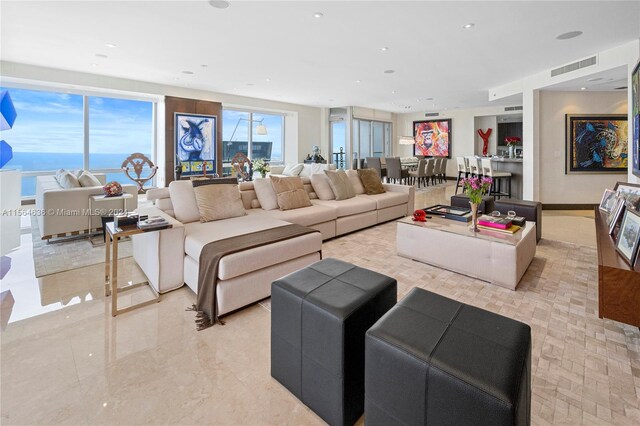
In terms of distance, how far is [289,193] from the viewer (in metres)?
4.23

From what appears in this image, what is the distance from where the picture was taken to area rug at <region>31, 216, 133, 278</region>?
3441 millimetres

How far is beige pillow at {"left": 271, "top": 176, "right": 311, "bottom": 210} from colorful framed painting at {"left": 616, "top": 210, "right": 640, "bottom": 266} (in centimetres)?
316

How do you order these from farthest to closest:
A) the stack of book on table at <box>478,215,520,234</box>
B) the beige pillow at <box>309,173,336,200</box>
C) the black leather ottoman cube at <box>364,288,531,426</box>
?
the beige pillow at <box>309,173,336,200</box>
the stack of book on table at <box>478,215,520,234</box>
the black leather ottoman cube at <box>364,288,531,426</box>

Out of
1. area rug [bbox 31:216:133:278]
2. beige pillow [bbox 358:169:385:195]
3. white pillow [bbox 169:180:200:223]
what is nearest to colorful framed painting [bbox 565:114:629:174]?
beige pillow [bbox 358:169:385:195]

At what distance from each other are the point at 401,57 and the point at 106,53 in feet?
15.8

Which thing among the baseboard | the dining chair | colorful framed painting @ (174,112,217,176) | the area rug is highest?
colorful framed painting @ (174,112,217,176)

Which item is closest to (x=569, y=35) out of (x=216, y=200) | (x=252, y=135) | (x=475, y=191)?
(x=475, y=191)

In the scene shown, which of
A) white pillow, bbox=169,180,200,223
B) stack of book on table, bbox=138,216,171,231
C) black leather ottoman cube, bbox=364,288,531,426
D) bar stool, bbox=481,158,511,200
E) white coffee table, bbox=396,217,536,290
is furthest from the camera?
bar stool, bbox=481,158,511,200

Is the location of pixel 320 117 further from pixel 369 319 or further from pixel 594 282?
pixel 369 319

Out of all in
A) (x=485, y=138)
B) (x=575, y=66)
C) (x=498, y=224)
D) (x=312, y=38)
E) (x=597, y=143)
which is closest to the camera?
(x=498, y=224)

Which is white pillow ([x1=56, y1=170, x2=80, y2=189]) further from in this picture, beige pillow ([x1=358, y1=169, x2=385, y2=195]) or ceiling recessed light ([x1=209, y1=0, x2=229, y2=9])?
beige pillow ([x1=358, y1=169, x2=385, y2=195])

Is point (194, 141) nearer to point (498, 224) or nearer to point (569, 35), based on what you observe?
point (498, 224)

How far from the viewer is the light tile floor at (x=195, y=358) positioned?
154 cm

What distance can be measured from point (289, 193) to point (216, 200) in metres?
1.05
